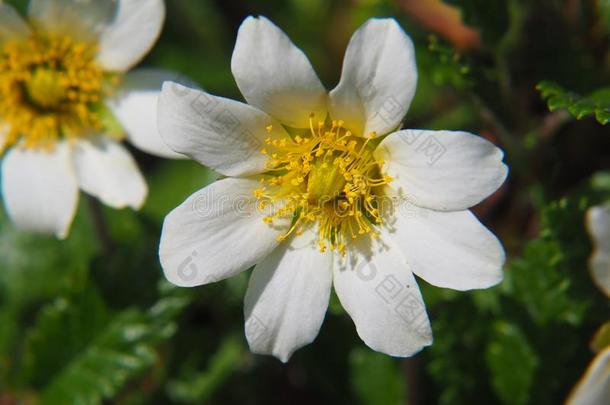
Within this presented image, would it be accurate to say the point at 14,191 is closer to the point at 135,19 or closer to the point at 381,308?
the point at 135,19

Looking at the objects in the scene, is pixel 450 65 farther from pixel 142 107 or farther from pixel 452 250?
pixel 142 107

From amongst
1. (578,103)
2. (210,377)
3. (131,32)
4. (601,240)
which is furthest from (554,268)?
(131,32)

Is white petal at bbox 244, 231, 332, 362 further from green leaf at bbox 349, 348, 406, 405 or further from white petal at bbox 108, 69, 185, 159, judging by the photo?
green leaf at bbox 349, 348, 406, 405

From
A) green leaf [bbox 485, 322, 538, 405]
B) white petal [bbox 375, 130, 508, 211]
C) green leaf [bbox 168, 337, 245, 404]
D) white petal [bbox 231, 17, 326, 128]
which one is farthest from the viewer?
green leaf [bbox 168, 337, 245, 404]

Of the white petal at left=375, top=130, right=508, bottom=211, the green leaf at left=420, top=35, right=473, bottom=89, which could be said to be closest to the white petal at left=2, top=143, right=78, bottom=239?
the white petal at left=375, top=130, right=508, bottom=211

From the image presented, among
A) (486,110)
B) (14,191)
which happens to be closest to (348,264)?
(486,110)

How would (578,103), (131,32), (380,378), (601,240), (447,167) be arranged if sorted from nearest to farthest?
1. (447,167)
2. (601,240)
3. (578,103)
4. (131,32)
5. (380,378)
